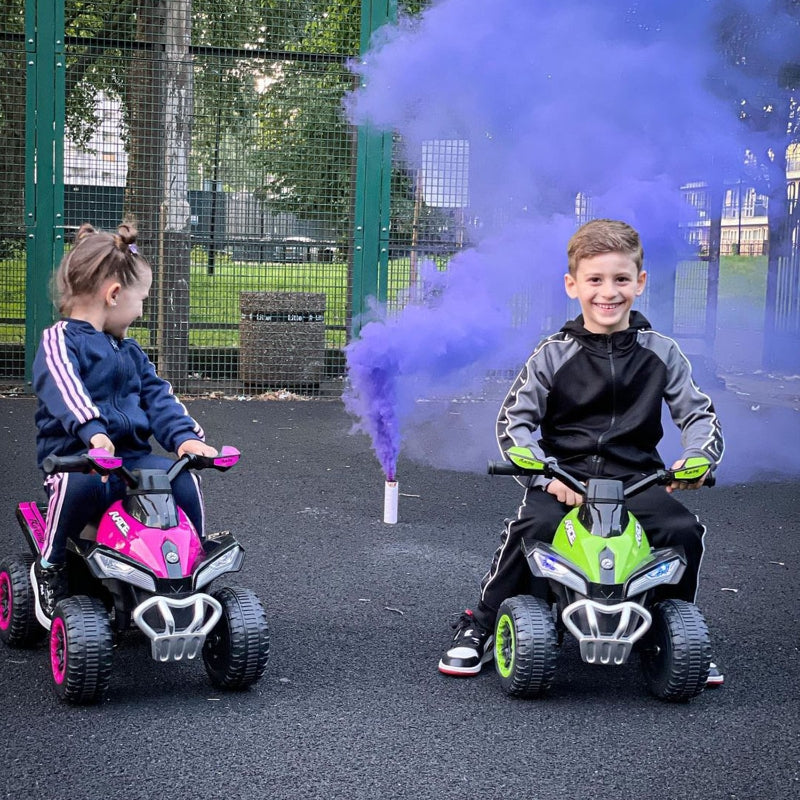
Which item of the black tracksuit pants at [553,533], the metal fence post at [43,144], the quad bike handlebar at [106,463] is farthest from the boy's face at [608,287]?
the metal fence post at [43,144]

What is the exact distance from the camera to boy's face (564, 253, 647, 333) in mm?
3803

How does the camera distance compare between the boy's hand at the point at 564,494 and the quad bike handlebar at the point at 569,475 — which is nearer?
the quad bike handlebar at the point at 569,475

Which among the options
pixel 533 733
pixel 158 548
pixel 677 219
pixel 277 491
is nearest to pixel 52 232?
pixel 277 491

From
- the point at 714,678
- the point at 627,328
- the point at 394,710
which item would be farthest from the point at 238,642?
the point at 627,328

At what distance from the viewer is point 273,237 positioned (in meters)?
10.2

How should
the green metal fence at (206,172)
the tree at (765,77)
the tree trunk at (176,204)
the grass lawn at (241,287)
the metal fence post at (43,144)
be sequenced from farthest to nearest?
the grass lawn at (241,287) → the tree trunk at (176,204) → the green metal fence at (206,172) → the metal fence post at (43,144) → the tree at (765,77)

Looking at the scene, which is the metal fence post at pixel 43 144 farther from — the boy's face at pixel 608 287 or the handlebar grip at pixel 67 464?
the boy's face at pixel 608 287

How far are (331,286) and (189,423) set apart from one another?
6.49 m

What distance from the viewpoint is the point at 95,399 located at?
3.76 metres

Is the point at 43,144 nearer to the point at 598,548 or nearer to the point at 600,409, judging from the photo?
the point at 600,409

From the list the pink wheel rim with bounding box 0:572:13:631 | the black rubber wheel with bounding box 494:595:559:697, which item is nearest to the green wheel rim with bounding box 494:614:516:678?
the black rubber wheel with bounding box 494:595:559:697

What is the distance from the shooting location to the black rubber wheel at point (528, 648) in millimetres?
3432

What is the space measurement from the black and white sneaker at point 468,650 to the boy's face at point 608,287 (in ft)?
3.61

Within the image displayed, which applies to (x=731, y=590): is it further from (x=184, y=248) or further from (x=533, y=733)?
(x=184, y=248)
